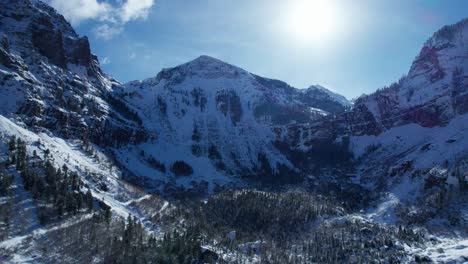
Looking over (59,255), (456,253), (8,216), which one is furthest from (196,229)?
(456,253)

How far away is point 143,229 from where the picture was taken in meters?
183

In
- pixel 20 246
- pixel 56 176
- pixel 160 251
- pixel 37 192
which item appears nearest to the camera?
pixel 20 246

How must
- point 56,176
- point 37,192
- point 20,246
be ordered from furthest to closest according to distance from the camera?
point 56,176
point 37,192
point 20,246

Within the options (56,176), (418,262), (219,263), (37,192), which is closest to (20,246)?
(37,192)

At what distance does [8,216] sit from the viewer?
153 m

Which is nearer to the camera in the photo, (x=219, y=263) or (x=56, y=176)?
(x=219, y=263)

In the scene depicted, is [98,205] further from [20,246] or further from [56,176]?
[20,246]

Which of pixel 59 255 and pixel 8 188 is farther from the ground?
pixel 8 188

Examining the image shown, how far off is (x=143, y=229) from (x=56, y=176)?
42.1m

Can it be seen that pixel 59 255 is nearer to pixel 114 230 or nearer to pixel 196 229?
pixel 114 230

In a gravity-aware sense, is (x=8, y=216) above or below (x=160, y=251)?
above

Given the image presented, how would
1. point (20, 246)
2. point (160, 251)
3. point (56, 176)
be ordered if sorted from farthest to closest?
point (56, 176), point (160, 251), point (20, 246)

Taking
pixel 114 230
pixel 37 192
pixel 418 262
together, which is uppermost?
pixel 37 192

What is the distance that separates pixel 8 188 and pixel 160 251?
61561 millimetres
